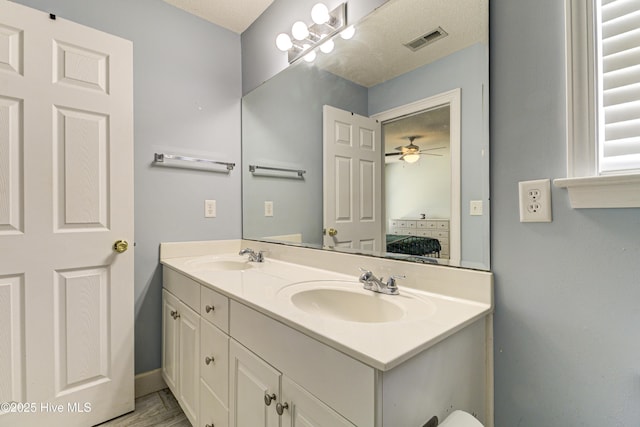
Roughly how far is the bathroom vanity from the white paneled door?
0.35 m

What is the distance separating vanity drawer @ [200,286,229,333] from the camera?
1062 mm

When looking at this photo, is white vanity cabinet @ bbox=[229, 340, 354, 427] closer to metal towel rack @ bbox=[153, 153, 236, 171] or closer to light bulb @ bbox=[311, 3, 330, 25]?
metal towel rack @ bbox=[153, 153, 236, 171]

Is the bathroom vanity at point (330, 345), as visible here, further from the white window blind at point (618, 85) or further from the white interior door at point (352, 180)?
the white window blind at point (618, 85)

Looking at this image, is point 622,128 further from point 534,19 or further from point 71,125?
point 71,125

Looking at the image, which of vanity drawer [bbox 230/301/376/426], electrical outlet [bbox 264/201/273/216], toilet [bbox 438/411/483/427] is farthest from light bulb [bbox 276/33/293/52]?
toilet [bbox 438/411/483/427]

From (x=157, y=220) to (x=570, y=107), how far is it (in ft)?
6.17

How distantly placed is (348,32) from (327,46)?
0.15 m

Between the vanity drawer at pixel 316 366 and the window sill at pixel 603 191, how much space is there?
65cm

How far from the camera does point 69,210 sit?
1361mm

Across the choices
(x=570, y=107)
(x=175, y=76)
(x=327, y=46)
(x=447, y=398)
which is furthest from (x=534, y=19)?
(x=175, y=76)

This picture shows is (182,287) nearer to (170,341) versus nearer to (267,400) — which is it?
→ (170,341)

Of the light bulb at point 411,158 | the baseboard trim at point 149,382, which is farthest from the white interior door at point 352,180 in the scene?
the baseboard trim at point 149,382

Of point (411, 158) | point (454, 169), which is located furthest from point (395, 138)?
point (454, 169)

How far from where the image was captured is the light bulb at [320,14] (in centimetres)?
136
